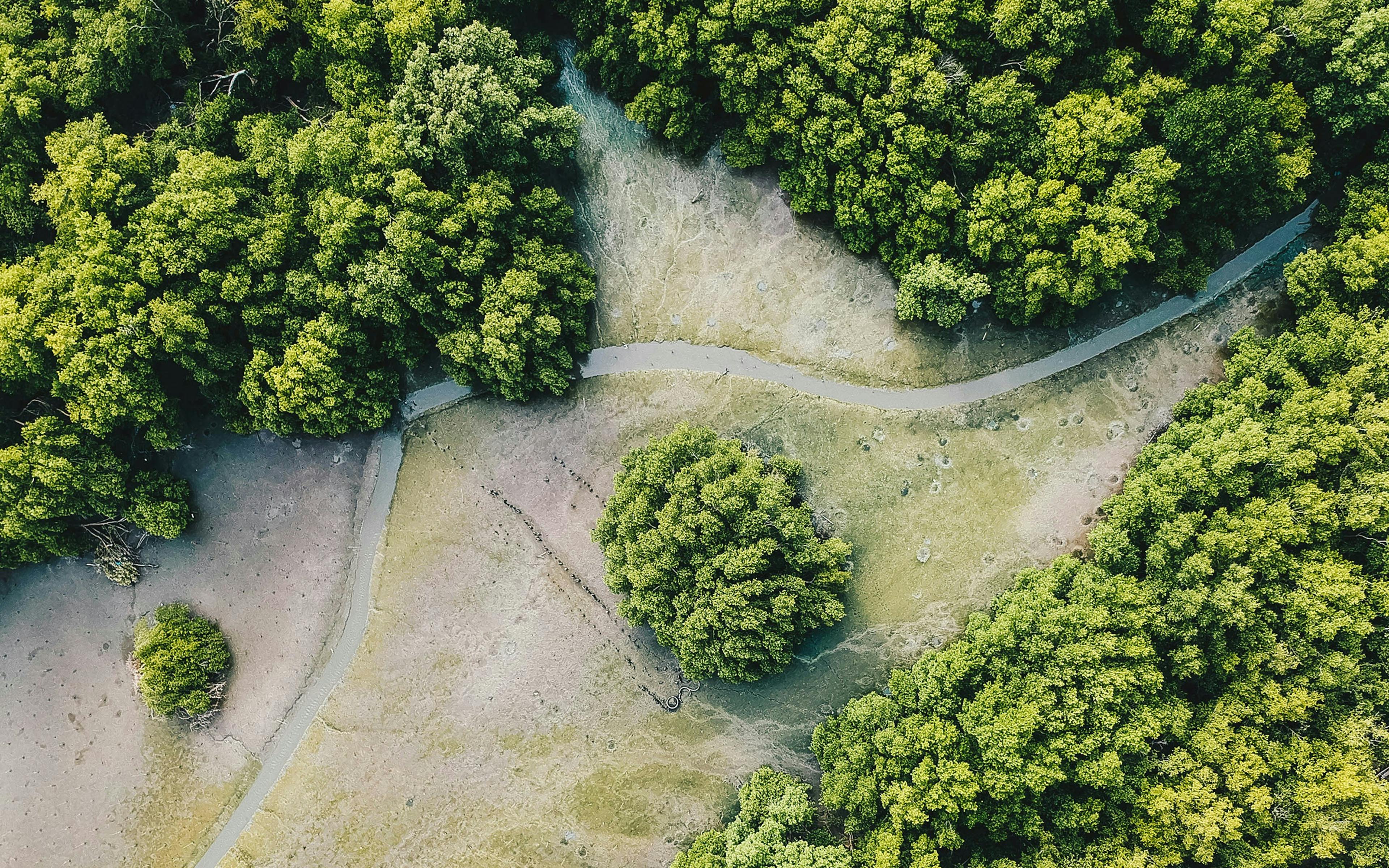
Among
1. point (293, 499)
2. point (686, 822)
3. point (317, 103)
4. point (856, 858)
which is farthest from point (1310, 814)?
point (317, 103)

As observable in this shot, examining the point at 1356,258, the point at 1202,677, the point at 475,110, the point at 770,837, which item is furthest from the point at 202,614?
the point at 1356,258

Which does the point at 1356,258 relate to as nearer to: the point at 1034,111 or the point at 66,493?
the point at 1034,111

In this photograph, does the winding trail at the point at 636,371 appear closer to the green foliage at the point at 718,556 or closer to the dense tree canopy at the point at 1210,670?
the dense tree canopy at the point at 1210,670

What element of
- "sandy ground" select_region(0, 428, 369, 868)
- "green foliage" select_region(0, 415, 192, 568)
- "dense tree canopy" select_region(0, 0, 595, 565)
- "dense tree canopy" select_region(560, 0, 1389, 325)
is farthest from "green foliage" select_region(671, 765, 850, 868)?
"green foliage" select_region(0, 415, 192, 568)

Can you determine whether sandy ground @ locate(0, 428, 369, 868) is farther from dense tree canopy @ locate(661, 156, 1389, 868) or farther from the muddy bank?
dense tree canopy @ locate(661, 156, 1389, 868)

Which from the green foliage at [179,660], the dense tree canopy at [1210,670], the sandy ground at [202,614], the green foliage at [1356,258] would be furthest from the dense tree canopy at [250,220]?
the green foliage at [1356,258]
